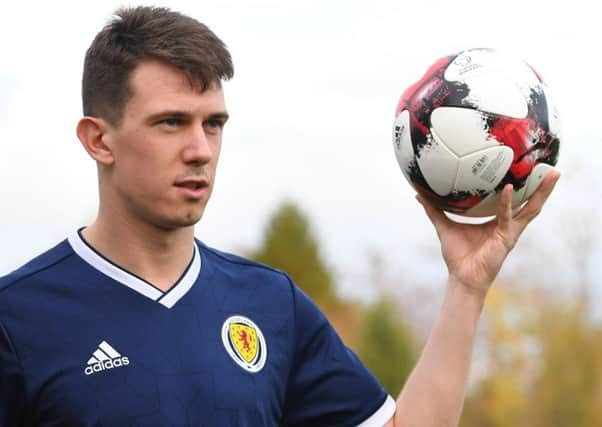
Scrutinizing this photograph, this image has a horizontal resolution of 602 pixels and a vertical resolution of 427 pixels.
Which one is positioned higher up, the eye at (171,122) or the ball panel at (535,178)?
the eye at (171,122)

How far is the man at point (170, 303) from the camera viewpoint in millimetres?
4629

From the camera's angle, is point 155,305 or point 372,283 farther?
point 372,283

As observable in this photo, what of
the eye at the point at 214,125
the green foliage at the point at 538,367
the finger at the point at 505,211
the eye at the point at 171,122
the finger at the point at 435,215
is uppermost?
the eye at the point at 171,122

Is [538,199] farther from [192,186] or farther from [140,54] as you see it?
[140,54]

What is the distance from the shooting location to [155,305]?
4875mm

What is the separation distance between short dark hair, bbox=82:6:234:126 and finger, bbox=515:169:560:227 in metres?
1.35

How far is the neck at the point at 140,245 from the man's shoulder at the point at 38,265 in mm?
111

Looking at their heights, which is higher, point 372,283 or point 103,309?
point 103,309

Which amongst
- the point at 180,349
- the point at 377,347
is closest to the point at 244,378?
the point at 180,349

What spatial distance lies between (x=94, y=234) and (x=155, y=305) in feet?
1.34

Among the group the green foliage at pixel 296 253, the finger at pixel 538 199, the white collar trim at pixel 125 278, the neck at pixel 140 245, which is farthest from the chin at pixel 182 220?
the green foliage at pixel 296 253

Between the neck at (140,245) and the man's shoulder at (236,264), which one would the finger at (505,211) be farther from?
the neck at (140,245)

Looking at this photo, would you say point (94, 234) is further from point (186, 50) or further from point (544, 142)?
point (544, 142)

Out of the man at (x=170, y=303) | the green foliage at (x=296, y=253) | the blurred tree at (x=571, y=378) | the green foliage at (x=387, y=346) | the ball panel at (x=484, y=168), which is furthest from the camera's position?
the green foliage at (x=296, y=253)
